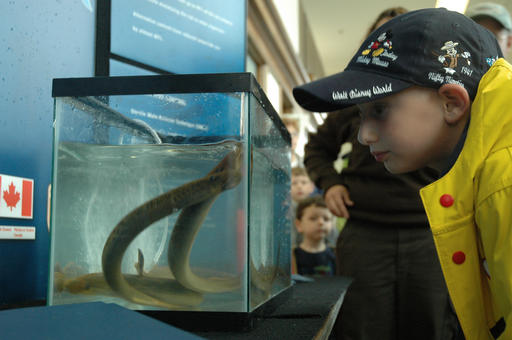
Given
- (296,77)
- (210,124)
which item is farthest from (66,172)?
(296,77)

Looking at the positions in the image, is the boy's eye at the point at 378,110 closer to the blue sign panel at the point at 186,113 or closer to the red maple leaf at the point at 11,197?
the blue sign panel at the point at 186,113

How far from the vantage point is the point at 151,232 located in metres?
0.67

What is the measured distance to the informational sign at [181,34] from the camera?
3.81 feet

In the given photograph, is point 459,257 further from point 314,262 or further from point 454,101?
point 314,262

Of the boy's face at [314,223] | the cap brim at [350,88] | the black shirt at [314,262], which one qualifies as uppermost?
the cap brim at [350,88]

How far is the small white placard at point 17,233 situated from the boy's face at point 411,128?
649 mm

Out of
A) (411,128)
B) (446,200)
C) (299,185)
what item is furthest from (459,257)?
(299,185)

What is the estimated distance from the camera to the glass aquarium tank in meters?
0.65

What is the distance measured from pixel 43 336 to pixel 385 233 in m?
1.13

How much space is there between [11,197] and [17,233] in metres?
0.07

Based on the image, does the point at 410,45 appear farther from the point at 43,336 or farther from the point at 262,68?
the point at 262,68

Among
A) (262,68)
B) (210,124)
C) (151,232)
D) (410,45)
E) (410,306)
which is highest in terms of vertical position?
(262,68)

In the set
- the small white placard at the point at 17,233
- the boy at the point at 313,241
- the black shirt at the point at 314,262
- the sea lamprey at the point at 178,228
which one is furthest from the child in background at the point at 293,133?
the sea lamprey at the point at 178,228

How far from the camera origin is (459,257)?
0.73m
